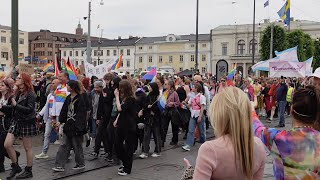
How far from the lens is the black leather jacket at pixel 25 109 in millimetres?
6879

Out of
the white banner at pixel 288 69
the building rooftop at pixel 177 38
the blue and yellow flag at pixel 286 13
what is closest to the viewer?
the white banner at pixel 288 69

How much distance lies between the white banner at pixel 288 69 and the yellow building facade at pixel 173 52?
7492 centimetres

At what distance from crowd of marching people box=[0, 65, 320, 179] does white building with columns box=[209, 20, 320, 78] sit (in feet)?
232

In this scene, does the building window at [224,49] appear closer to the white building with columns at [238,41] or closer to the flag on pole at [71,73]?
the white building with columns at [238,41]

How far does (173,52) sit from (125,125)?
88.6 metres

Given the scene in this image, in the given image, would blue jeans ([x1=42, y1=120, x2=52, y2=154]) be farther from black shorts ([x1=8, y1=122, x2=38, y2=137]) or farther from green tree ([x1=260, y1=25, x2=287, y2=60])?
green tree ([x1=260, y1=25, x2=287, y2=60])

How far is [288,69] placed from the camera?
15.6m

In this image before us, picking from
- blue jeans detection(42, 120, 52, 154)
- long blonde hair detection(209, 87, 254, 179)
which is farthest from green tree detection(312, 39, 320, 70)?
long blonde hair detection(209, 87, 254, 179)

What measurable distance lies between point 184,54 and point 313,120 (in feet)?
300

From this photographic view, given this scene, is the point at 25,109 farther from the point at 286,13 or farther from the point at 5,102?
the point at 286,13

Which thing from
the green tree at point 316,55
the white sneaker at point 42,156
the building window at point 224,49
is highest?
the building window at point 224,49

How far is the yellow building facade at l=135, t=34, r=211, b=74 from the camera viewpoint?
3659 inches

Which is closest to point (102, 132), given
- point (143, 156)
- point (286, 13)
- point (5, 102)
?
point (143, 156)

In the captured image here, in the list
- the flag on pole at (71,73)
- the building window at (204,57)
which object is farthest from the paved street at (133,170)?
the building window at (204,57)
